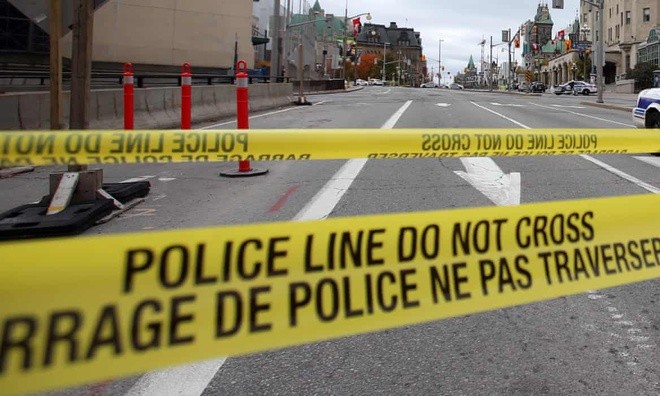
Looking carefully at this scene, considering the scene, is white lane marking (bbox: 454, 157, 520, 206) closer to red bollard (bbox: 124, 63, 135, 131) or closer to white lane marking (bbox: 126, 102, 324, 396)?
white lane marking (bbox: 126, 102, 324, 396)

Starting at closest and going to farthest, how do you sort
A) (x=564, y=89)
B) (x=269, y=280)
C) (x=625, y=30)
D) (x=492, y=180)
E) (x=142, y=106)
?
1. (x=269, y=280)
2. (x=492, y=180)
3. (x=142, y=106)
4. (x=564, y=89)
5. (x=625, y=30)

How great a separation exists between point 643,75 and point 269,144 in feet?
229

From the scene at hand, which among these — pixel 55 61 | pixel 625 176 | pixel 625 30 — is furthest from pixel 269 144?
pixel 625 30

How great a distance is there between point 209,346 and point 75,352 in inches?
15.8

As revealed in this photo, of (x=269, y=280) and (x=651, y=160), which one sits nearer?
(x=269, y=280)

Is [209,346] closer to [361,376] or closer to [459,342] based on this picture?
[361,376]

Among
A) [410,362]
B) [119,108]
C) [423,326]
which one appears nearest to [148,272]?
[410,362]

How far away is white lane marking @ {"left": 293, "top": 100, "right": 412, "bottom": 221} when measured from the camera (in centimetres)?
586

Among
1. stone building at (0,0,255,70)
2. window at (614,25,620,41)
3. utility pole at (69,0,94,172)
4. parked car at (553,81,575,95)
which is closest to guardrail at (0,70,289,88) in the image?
stone building at (0,0,255,70)

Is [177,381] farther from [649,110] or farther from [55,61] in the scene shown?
[649,110]

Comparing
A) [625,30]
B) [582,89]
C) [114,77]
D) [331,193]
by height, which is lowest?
[331,193]

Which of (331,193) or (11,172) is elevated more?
(11,172)

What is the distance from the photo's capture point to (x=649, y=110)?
36.4ft

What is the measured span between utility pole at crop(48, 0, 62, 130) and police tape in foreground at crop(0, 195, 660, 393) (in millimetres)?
4530
